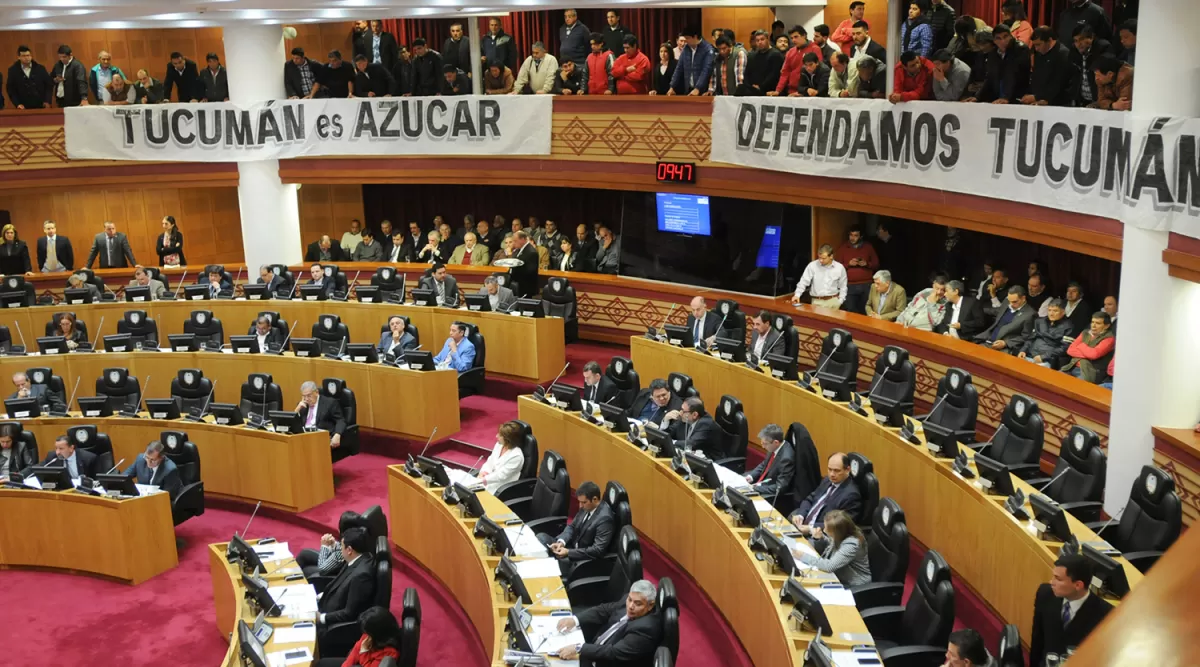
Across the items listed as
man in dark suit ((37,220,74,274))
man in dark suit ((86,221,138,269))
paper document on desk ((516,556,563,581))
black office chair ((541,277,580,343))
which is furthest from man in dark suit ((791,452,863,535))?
man in dark suit ((37,220,74,274))

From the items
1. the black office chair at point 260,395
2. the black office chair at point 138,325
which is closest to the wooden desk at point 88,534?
the black office chair at point 260,395

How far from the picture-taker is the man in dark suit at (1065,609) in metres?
5.39

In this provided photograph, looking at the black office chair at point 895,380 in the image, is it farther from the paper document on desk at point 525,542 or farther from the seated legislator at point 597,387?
the paper document on desk at point 525,542

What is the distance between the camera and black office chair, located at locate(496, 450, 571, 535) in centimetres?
842

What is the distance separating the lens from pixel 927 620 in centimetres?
593

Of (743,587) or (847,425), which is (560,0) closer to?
(847,425)

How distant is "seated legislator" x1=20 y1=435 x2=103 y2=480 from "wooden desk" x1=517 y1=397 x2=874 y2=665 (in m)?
3.93

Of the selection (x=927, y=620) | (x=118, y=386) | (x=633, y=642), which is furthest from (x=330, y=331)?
(x=927, y=620)

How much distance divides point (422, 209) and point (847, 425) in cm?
1158

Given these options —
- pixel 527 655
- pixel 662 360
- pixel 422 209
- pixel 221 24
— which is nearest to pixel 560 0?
pixel 662 360

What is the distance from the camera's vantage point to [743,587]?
689 cm

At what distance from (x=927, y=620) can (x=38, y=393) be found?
32.9 feet

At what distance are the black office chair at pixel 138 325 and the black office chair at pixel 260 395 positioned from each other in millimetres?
3119

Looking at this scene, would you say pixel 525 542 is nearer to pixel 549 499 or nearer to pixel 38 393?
pixel 549 499
